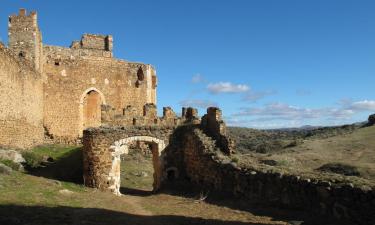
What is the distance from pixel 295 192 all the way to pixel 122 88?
23.4 meters

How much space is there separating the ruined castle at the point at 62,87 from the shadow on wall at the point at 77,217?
8.72m

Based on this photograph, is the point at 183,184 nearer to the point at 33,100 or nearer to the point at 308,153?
the point at 33,100

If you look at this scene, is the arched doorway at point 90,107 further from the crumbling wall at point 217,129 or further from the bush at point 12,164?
the crumbling wall at point 217,129

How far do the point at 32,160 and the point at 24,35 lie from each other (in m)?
9.57

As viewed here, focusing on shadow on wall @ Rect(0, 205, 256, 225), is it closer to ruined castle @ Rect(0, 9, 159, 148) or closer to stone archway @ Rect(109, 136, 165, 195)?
stone archway @ Rect(109, 136, 165, 195)

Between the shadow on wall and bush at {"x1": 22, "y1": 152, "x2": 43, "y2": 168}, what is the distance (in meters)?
7.79

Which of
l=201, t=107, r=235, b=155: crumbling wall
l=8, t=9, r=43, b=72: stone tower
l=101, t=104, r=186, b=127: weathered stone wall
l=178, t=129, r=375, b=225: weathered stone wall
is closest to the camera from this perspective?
l=178, t=129, r=375, b=225: weathered stone wall

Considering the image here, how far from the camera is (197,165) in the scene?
58.7ft

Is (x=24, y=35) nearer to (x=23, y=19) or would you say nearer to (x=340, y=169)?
(x=23, y=19)

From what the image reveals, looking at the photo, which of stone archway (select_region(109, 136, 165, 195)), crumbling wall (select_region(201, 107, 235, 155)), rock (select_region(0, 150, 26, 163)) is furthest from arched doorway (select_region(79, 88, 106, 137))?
crumbling wall (select_region(201, 107, 235, 155))

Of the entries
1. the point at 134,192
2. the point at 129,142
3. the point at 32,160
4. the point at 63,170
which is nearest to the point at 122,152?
the point at 129,142

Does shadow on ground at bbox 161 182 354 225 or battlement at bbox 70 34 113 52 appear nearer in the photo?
shadow on ground at bbox 161 182 354 225

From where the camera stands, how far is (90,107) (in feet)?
106

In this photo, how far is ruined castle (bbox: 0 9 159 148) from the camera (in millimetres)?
21281
